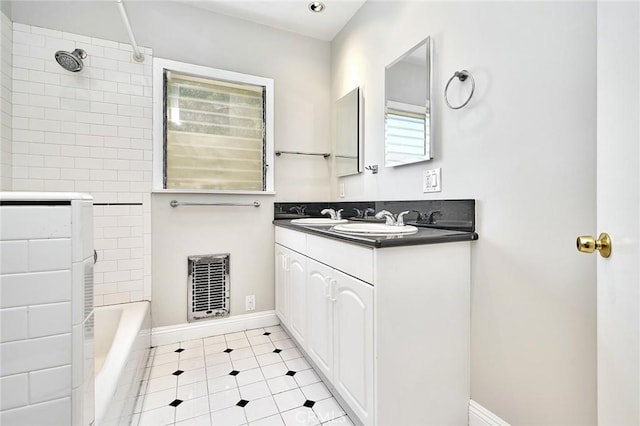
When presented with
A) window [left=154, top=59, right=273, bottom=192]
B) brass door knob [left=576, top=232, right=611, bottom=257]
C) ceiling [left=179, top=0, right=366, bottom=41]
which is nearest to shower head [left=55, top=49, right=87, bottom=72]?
window [left=154, top=59, right=273, bottom=192]

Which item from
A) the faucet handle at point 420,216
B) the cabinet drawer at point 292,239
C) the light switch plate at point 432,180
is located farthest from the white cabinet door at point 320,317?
the light switch plate at point 432,180

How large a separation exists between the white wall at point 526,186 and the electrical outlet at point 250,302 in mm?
1618

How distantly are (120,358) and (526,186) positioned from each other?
184cm

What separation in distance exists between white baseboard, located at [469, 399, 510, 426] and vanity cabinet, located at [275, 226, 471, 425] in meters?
0.03

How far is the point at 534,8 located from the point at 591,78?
0.37 meters

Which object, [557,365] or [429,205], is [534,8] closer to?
[429,205]

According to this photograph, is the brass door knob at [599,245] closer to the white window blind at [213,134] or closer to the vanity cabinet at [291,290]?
the vanity cabinet at [291,290]

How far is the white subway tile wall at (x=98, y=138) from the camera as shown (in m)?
1.82

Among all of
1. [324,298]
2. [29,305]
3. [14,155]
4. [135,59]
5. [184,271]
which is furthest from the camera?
[184,271]

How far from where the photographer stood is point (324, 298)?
153 cm

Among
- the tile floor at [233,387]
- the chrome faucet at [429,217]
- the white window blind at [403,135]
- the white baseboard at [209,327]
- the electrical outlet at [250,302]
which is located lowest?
the tile floor at [233,387]

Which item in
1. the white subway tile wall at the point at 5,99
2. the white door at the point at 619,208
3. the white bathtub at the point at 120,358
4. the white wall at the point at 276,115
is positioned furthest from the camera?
the white wall at the point at 276,115

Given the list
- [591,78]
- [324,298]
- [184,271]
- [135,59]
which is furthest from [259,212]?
[591,78]

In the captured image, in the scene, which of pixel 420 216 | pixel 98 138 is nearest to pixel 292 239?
pixel 420 216
